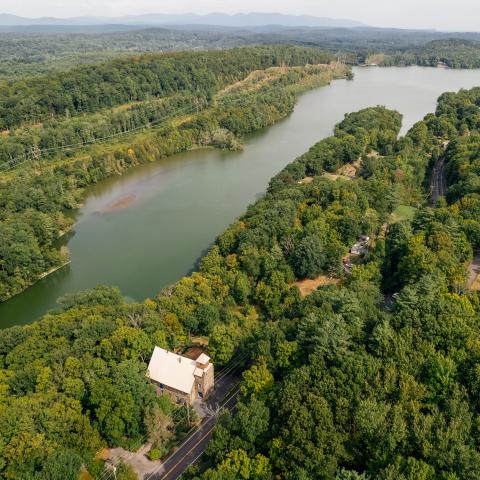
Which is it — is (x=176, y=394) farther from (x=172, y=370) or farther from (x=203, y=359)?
(x=203, y=359)

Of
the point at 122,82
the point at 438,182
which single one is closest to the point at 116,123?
the point at 122,82

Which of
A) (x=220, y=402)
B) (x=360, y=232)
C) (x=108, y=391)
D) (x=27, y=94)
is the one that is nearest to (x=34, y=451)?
(x=108, y=391)

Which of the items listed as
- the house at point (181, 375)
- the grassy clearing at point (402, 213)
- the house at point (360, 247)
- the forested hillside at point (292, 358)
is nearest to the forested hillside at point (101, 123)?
the forested hillside at point (292, 358)

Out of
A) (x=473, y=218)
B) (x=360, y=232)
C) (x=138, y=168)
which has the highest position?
(x=473, y=218)

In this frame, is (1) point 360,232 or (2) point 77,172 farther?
(2) point 77,172

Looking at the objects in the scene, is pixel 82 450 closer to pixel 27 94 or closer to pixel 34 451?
pixel 34 451

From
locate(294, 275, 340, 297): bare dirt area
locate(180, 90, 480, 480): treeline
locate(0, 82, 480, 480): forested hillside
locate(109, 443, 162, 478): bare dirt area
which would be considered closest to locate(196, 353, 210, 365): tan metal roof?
locate(0, 82, 480, 480): forested hillside
